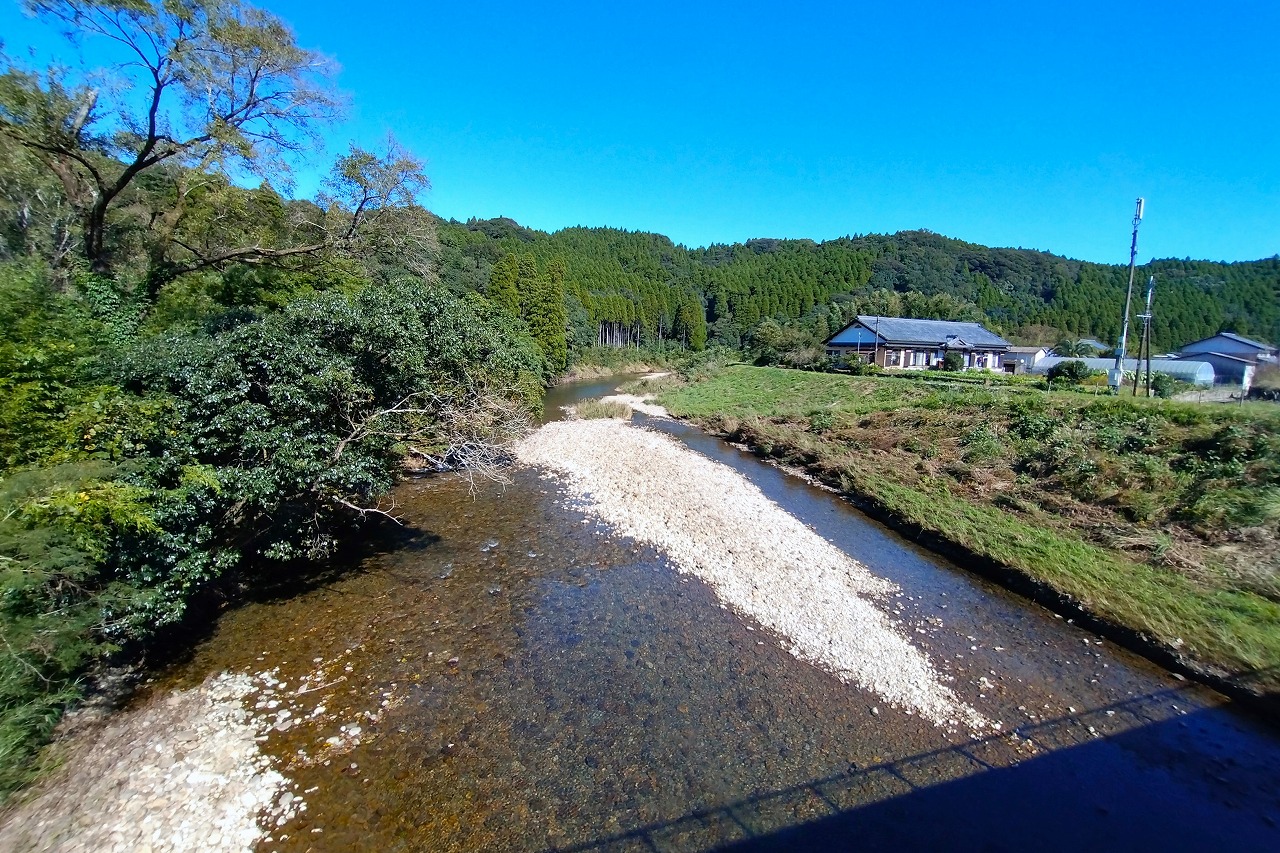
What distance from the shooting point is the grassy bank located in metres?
8.79

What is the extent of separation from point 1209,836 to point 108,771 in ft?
39.3

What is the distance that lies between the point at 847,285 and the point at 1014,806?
10402 cm

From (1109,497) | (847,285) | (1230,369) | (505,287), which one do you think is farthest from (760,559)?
(847,285)

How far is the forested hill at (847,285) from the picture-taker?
34438 mm

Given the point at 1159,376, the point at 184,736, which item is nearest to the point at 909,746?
the point at 184,736

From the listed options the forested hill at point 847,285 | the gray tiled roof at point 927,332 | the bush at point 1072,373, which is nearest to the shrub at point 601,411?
the forested hill at point 847,285

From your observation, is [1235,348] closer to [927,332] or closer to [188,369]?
[188,369]

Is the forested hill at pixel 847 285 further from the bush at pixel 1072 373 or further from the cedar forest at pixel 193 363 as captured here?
the cedar forest at pixel 193 363

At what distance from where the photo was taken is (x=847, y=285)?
97.8 m

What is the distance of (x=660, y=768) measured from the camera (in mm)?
6152

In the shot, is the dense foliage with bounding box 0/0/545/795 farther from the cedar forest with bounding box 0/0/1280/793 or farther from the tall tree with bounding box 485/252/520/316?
the tall tree with bounding box 485/252/520/316

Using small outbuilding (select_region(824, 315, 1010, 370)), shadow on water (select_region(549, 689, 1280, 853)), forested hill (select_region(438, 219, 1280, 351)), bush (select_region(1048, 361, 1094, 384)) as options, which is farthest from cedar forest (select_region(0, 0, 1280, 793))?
small outbuilding (select_region(824, 315, 1010, 370))

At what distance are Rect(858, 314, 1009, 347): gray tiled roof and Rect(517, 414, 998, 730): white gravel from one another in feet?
115

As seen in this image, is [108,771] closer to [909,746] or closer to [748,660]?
[748,660]
